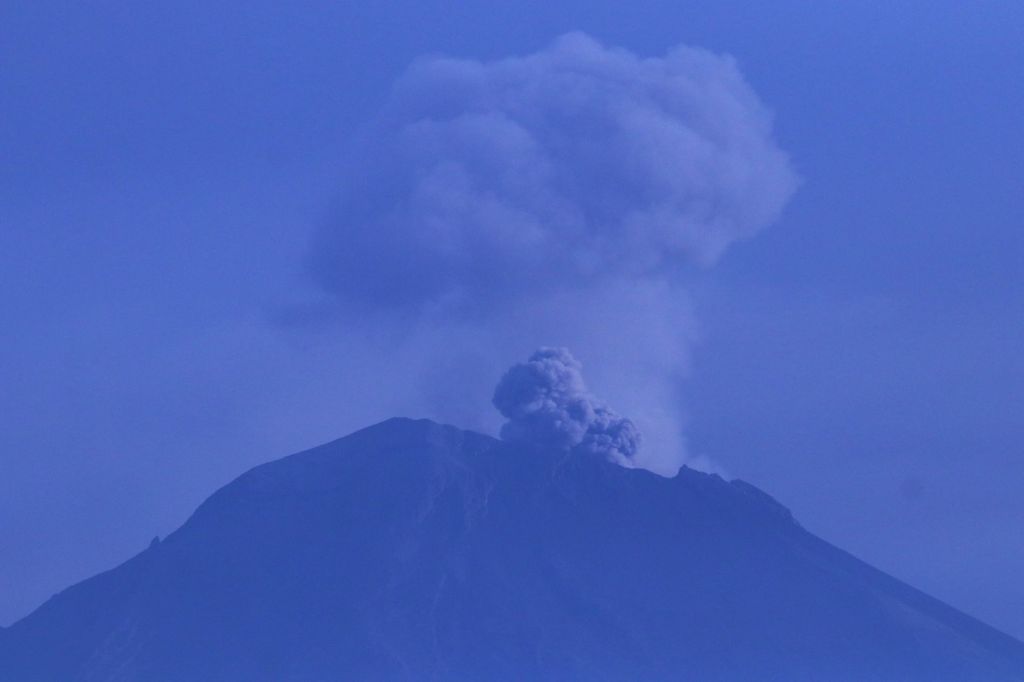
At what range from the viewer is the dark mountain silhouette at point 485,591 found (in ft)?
360

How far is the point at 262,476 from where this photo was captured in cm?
12838

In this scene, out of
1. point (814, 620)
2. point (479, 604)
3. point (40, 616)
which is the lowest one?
point (40, 616)

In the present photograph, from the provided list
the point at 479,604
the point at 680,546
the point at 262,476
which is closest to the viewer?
the point at 479,604

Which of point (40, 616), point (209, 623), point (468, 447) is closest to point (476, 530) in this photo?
point (468, 447)

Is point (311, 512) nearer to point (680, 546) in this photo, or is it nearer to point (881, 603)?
point (680, 546)

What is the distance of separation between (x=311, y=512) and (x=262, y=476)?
17.0 feet

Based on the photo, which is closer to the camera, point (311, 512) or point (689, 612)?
point (689, 612)

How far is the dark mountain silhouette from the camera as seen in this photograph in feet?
360

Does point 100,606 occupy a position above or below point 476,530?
below

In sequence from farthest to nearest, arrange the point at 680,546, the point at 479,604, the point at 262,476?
the point at 262,476 < the point at 680,546 < the point at 479,604

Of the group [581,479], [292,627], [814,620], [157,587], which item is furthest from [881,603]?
[157,587]

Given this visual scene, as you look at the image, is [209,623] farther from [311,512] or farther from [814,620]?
[814,620]

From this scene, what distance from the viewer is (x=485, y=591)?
11369 centimetres

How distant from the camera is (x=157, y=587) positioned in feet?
386
